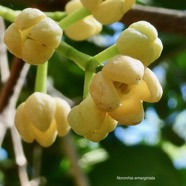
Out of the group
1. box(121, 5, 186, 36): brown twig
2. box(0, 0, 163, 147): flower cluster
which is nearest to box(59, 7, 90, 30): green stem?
box(0, 0, 163, 147): flower cluster

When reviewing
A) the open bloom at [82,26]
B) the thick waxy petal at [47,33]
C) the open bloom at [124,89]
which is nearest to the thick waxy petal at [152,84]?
the open bloom at [124,89]

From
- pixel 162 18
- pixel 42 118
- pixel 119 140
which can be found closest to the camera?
pixel 42 118

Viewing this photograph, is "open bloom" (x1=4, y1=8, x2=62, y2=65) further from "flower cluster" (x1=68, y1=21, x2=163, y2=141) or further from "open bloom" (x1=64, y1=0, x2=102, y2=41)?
"open bloom" (x1=64, y1=0, x2=102, y2=41)

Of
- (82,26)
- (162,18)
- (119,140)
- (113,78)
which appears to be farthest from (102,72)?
(119,140)

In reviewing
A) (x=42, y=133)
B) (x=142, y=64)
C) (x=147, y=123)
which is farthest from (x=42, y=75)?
(x=147, y=123)

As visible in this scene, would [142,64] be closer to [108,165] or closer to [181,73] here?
[108,165]

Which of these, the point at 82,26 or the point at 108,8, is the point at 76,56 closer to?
the point at 108,8

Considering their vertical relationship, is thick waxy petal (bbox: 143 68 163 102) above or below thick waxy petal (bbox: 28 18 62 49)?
A: below
